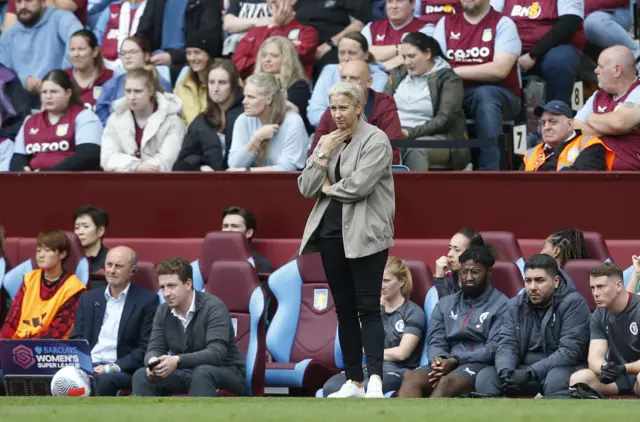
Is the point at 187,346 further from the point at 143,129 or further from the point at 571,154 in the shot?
the point at 571,154

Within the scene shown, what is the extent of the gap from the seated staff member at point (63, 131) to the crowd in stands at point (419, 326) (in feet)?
6.18

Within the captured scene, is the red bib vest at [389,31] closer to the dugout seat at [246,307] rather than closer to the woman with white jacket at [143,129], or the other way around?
the woman with white jacket at [143,129]

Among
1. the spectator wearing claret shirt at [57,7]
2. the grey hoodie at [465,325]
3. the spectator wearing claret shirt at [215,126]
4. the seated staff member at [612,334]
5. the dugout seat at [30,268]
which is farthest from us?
the spectator wearing claret shirt at [57,7]

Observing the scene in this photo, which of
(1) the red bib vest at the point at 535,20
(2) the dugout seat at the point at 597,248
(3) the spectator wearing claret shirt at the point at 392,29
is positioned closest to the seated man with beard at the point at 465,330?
(2) the dugout seat at the point at 597,248

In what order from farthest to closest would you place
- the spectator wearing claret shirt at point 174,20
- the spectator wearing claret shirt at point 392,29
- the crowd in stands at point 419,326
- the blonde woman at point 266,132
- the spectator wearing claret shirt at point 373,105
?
the spectator wearing claret shirt at point 174,20 → the spectator wearing claret shirt at point 392,29 → the blonde woman at point 266,132 → the spectator wearing claret shirt at point 373,105 → the crowd in stands at point 419,326

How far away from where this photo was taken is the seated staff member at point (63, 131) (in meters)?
13.5

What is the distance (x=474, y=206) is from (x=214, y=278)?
2495 mm

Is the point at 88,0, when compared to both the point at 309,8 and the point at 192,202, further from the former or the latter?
the point at 192,202

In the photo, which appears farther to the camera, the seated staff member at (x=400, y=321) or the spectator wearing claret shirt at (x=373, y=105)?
the spectator wearing claret shirt at (x=373, y=105)

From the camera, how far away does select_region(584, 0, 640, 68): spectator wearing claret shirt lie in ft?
47.1

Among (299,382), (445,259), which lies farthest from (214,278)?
(445,259)

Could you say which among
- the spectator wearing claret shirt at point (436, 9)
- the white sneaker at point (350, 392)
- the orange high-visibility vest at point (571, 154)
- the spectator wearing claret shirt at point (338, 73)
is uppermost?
the spectator wearing claret shirt at point (436, 9)

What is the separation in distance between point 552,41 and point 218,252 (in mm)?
4336

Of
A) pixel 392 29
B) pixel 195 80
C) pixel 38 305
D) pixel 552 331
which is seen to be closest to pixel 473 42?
pixel 392 29
